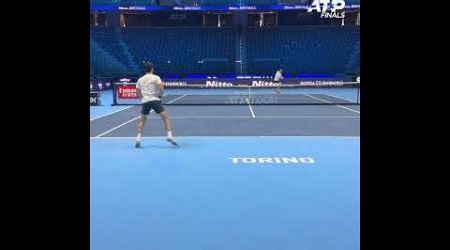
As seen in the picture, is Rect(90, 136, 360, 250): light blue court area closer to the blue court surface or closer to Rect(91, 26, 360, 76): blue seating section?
the blue court surface

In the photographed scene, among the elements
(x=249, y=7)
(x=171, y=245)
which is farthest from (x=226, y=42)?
(x=171, y=245)

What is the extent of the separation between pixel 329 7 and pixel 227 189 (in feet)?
129

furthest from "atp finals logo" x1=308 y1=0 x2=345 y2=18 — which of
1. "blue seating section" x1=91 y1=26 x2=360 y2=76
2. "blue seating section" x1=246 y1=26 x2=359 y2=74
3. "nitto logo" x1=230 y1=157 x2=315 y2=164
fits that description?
"nitto logo" x1=230 y1=157 x2=315 y2=164

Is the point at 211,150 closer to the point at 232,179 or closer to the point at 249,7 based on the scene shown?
the point at 232,179

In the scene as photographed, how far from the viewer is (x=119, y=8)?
154 feet

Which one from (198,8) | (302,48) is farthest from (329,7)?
(198,8)

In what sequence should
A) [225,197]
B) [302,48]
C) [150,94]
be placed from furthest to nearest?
[302,48] → [150,94] → [225,197]

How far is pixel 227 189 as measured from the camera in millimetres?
7395

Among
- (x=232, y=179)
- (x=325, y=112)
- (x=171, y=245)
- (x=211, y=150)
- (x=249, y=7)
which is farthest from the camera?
(x=249, y=7)

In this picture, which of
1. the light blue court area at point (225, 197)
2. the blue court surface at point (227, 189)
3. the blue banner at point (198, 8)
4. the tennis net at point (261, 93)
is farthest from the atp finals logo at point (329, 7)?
the light blue court area at point (225, 197)

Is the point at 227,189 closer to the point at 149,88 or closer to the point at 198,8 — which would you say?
the point at 149,88

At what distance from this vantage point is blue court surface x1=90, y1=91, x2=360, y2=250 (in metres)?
5.27
